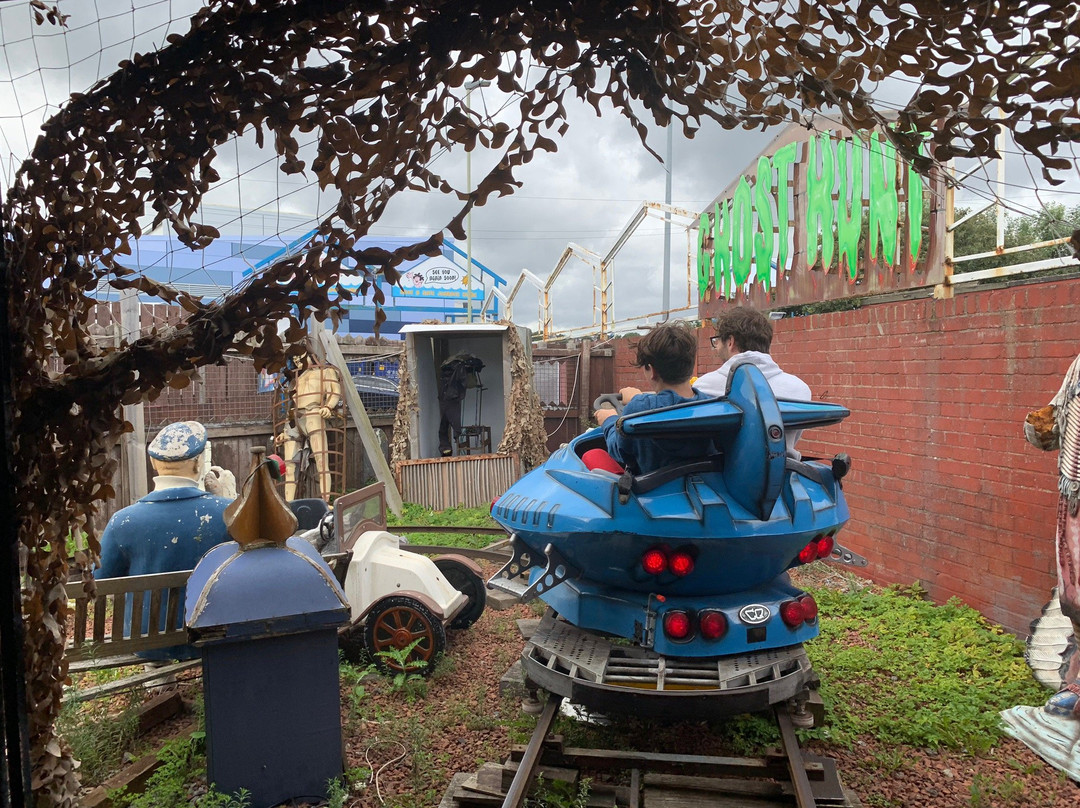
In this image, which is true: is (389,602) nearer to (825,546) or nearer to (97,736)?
(97,736)

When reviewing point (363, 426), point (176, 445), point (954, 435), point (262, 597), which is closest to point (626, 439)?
point (262, 597)

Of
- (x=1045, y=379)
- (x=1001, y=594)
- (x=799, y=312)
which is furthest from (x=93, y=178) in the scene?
(x=799, y=312)

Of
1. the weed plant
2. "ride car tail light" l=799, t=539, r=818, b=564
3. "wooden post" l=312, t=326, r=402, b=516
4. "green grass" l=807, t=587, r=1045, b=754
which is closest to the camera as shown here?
the weed plant

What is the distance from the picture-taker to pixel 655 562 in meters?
3.26

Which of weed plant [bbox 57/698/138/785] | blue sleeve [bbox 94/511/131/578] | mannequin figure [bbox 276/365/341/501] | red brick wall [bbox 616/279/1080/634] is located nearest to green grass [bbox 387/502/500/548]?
mannequin figure [bbox 276/365/341/501]

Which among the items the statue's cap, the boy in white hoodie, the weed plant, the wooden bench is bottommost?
the weed plant

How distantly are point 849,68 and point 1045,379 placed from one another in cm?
369

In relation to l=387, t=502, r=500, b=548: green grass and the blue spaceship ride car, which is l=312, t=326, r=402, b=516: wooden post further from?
the blue spaceship ride car

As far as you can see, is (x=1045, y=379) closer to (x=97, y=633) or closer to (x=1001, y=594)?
(x=1001, y=594)

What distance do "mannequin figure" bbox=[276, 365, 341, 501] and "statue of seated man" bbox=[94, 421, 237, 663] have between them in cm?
618

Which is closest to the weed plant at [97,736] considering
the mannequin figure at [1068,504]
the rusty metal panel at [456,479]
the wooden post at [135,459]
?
the wooden post at [135,459]

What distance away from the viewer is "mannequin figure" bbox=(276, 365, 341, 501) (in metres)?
10.4

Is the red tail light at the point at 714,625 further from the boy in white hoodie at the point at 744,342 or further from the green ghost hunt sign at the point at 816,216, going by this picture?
the green ghost hunt sign at the point at 816,216

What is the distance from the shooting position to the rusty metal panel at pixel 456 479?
10.9m
